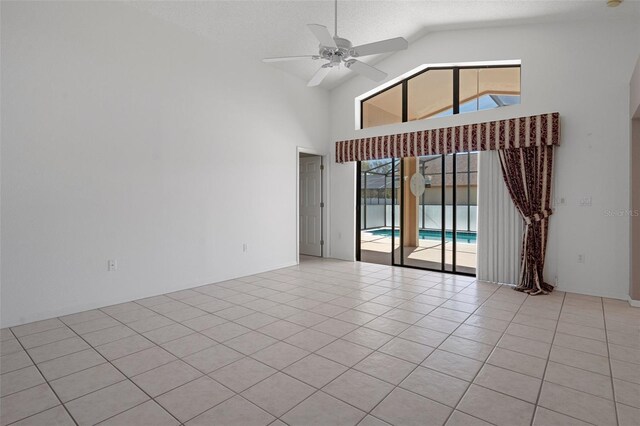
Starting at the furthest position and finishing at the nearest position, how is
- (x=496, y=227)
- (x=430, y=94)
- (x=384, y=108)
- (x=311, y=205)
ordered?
(x=311, y=205) < (x=384, y=108) < (x=430, y=94) < (x=496, y=227)

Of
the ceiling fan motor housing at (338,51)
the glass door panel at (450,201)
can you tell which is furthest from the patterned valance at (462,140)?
the ceiling fan motor housing at (338,51)

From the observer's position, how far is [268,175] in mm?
5746

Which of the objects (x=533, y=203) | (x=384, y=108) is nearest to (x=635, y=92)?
(x=533, y=203)

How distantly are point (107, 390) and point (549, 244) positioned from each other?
5.04 metres

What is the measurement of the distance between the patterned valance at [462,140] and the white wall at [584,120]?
0.62 feet

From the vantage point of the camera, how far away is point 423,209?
578cm

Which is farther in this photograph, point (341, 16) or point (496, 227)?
point (496, 227)

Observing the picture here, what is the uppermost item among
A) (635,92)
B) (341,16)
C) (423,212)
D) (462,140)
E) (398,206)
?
(341,16)

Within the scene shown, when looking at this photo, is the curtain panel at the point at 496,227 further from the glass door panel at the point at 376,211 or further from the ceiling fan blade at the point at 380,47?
the ceiling fan blade at the point at 380,47

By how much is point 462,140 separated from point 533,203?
130 centimetres

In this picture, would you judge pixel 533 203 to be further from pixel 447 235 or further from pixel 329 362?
pixel 329 362

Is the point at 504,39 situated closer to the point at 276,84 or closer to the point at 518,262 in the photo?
the point at 518,262

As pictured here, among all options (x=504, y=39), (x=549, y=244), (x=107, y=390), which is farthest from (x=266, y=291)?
(x=504, y=39)

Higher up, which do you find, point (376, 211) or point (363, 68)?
point (363, 68)
